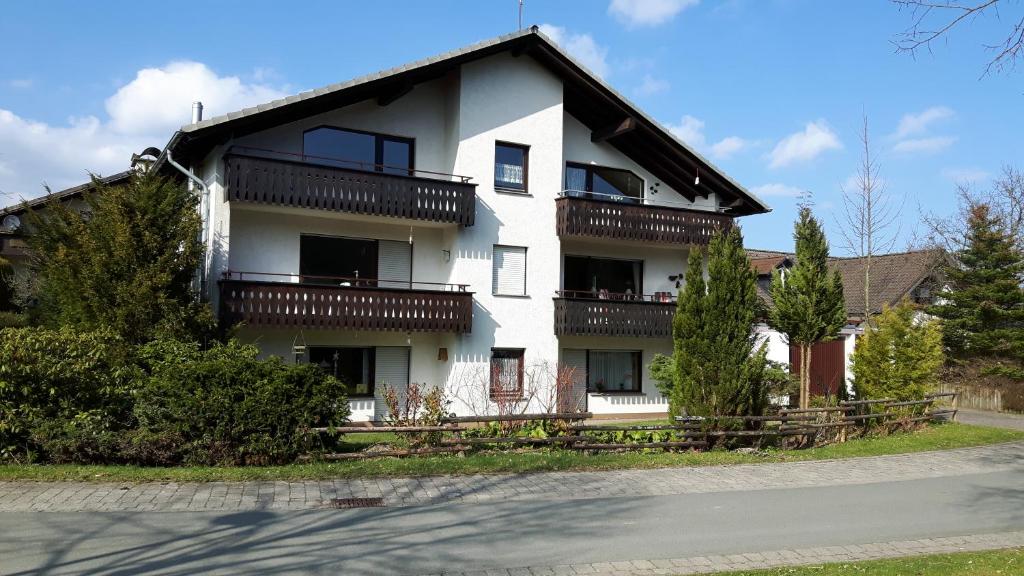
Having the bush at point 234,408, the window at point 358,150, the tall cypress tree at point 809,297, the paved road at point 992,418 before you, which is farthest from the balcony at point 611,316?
the bush at point 234,408

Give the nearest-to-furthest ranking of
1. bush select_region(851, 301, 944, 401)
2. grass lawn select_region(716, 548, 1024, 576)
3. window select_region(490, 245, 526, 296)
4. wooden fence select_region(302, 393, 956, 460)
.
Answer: grass lawn select_region(716, 548, 1024, 576), wooden fence select_region(302, 393, 956, 460), bush select_region(851, 301, 944, 401), window select_region(490, 245, 526, 296)

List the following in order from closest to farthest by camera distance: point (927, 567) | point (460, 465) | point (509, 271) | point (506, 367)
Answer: point (927, 567)
point (460, 465)
point (506, 367)
point (509, 271)

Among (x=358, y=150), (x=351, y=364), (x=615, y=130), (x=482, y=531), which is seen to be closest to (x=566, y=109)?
(x=615, y=130)

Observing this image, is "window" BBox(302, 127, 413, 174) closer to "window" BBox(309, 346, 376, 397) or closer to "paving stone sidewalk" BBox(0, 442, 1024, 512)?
"window" BBox(309, 346, 376, 397)

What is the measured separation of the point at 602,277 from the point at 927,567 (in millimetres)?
16617

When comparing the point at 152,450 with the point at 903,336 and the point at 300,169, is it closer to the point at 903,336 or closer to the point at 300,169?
the point at 300,169

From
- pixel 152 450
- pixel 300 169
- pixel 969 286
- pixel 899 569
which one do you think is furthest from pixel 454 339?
pixel 969 286

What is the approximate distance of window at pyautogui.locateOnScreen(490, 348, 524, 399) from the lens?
20067 millimetres

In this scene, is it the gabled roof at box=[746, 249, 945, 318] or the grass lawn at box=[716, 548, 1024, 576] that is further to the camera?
the gabled roof at box=[746, 249, 945, 318]

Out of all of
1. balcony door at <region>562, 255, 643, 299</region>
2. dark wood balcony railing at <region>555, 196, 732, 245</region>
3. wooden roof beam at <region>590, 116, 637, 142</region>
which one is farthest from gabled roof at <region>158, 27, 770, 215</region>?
balcony door at <region>562, 255, 643, 299</region>

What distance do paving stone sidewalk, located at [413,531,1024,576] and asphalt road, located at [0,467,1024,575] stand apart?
0.20 meters

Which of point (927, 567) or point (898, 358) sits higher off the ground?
point (898, 358)

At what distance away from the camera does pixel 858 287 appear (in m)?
37.0

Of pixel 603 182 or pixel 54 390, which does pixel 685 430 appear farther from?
pixel 603 182
